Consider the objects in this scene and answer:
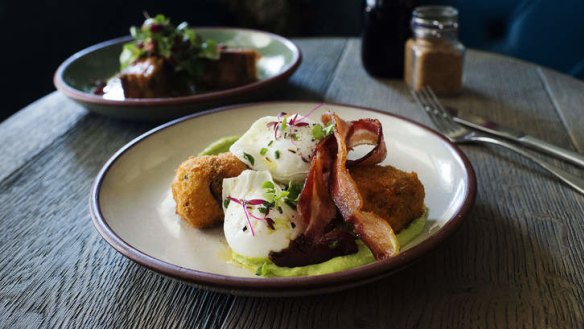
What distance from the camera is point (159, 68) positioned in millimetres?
1747

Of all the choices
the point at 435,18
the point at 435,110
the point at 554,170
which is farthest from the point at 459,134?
the point at 435,18

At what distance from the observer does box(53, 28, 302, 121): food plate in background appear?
4.99ft

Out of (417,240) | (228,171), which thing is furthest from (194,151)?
(417,240)

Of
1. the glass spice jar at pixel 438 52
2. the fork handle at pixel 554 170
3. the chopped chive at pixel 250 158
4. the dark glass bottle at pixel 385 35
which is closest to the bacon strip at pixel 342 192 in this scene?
the chopped chive at pixel 250 158

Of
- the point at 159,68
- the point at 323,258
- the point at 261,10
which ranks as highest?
the point at 323,258

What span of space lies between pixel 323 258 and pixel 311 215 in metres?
0.07

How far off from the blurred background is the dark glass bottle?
3.69ft

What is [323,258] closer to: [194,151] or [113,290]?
[113,290]

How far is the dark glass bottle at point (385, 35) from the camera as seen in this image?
72.1 inches

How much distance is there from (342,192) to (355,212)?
0.05 metres

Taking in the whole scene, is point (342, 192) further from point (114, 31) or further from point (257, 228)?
point (114, 31)

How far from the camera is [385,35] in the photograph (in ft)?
6.15

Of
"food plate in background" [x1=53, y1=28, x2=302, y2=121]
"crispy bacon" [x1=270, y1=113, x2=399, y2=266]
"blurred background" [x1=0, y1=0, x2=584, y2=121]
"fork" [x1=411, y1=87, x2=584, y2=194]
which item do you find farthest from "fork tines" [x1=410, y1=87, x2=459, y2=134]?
"blurred background" [x1=0, y1=0, x2=584, y2=121]

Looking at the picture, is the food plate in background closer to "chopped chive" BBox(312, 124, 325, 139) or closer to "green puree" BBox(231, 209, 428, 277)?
"chopped chive" BBox(312, 124, 325, 139)
